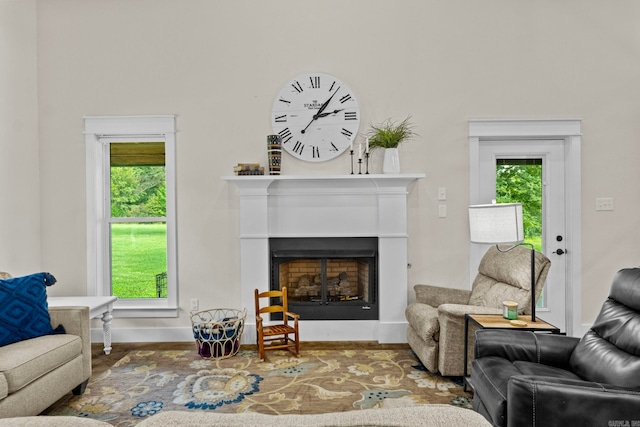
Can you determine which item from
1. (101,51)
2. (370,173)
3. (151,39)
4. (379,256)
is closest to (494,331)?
(379,256)

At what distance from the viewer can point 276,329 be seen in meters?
3.55

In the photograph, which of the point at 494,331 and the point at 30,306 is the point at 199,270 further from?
the point at 494,331

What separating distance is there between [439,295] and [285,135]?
2.02 meters

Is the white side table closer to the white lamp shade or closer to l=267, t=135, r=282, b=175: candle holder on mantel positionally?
l=267, t=135, r=282, b=175: candle holder on mantel

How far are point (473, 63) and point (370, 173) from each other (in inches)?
55.8

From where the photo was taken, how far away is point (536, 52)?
3914 mm

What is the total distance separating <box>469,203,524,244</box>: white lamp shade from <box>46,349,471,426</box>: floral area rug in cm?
107

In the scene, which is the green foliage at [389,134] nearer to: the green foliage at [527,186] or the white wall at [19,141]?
the green foliage at [527,186]

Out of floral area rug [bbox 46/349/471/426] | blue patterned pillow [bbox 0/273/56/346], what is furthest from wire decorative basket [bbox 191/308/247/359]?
blue patterned pillow [bbox 0/273/56/346]

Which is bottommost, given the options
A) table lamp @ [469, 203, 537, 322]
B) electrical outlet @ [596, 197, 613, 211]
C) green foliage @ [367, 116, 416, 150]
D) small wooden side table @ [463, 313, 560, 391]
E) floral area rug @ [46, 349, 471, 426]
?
floral area rug @ [46, 349, 471, 426]

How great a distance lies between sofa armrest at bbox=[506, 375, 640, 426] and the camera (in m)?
1.52

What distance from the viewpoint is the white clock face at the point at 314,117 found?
395cm

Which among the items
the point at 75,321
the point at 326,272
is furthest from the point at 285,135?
the point at 75,321

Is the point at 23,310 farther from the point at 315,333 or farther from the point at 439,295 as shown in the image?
the point at 439,295
